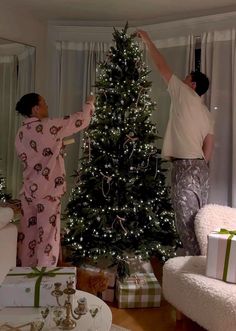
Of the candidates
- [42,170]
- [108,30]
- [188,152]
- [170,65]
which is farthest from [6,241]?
[108,30]

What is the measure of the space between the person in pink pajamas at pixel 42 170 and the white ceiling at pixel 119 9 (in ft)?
3.40

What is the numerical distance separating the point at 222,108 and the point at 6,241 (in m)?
2.08

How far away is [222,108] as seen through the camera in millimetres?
3369

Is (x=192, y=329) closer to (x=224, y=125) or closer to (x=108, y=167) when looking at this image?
(x=108, y=167)

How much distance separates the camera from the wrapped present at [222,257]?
223cm

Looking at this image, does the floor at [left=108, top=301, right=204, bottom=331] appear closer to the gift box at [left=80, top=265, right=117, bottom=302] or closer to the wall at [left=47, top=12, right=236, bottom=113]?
the gift box at [left=80, top=265, right=117, bottom=302]

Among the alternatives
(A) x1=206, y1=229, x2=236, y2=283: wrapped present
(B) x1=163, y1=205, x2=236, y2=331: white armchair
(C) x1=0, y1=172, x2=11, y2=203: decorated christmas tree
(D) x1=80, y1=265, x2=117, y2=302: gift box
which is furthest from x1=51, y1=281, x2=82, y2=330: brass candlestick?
(C) x1=0, y1=172, x2=11, y2=203: decorated christmas tree

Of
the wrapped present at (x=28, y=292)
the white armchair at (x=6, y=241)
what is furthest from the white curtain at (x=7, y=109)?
the wrapped present at (x=28, y=292)

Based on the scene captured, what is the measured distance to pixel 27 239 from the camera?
9.77 feet

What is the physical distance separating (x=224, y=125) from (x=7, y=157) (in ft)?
6.62

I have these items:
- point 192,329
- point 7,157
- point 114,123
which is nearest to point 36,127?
point 114,123

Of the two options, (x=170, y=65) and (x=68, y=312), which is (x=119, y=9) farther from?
(x=68, y=312)

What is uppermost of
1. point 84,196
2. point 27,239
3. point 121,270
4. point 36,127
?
point 36,127

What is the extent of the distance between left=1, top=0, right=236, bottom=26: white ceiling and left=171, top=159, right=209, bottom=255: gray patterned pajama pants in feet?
4.37
